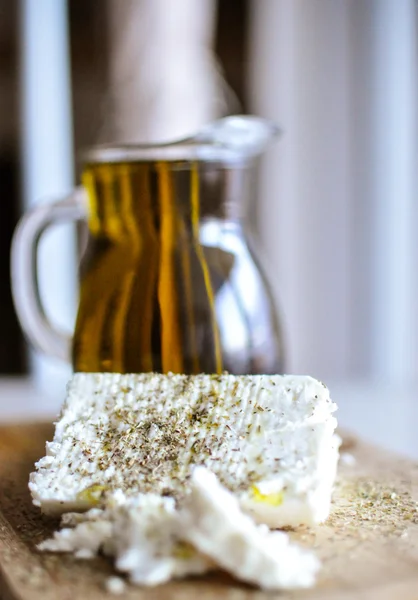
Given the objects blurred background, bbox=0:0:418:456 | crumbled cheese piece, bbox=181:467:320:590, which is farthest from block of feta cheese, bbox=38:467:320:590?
blurred background, bbox=0:0:418:456

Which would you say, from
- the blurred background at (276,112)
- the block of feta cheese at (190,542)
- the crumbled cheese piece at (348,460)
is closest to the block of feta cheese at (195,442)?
the block of feta cheese at (190,542)

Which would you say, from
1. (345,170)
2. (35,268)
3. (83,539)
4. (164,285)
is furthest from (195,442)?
(345,170)

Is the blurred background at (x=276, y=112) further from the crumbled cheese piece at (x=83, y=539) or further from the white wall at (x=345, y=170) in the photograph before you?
the crumbled cheese piece at (x=83, y=539)

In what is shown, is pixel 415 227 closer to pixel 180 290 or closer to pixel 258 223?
pixel 258 223

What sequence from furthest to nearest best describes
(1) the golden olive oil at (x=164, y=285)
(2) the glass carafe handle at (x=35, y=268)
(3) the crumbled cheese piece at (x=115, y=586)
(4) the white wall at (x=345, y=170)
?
(4) the white wall at (x=345, y=170)
(2) the glass carafe handle at (x=35, y=268)
(1) the golden olive oil at (x=164, y=285)
(3) the crumbled cheese piece at (x=115, y=586)

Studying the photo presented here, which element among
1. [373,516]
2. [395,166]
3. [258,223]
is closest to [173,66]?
[258,223]

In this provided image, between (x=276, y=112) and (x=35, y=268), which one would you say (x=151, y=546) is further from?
(x=276, y=112)

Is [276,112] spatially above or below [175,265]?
above
